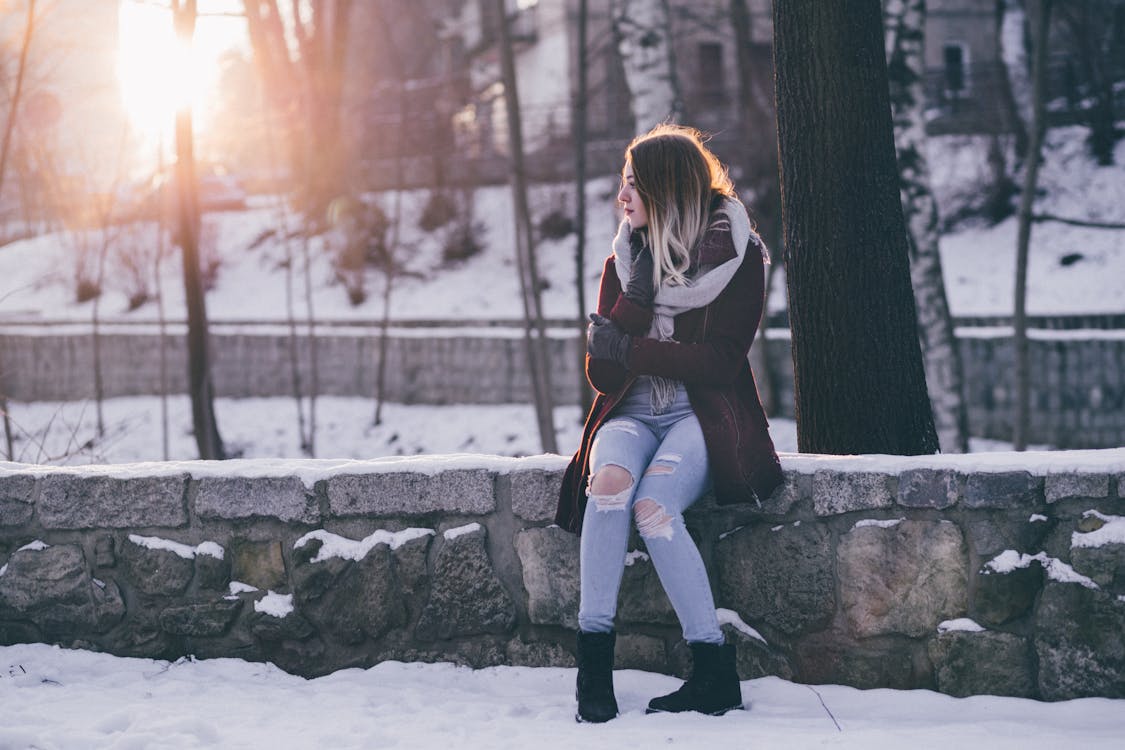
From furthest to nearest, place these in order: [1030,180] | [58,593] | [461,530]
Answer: [1030,180], [58,593], [461,530]

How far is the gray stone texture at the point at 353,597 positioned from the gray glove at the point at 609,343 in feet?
3.25

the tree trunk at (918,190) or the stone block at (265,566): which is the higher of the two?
the tree trunk at (918,190)

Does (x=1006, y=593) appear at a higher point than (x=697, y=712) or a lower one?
higher

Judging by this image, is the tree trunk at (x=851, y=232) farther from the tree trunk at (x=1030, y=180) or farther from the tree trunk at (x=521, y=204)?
the tree trunk at (x=521, y=204)

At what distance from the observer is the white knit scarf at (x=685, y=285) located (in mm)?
3557

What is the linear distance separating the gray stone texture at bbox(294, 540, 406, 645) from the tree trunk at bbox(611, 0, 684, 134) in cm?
613

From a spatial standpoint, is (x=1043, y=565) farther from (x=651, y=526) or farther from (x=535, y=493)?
(x=535, y=493)

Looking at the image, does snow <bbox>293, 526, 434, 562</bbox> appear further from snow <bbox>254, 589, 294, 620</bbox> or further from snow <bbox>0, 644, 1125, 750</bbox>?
snow <bbox>0, 644, 1125, 750</bbox>

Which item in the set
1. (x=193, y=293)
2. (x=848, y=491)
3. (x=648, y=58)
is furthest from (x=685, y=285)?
(x=193, y=293)

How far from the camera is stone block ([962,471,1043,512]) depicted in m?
3.43

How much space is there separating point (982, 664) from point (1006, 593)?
0.21 meters

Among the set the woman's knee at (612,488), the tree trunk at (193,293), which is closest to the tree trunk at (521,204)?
the tree trunk at (193,293)

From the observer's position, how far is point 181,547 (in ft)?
13.4

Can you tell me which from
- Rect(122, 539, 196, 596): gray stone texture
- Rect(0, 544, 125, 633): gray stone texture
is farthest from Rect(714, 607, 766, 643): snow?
Rect(0, 544, 125, 633): gray stone texture
